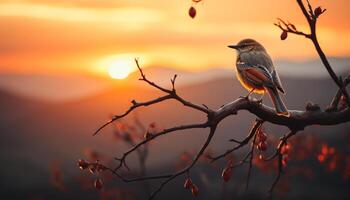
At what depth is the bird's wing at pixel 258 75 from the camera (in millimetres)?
7469

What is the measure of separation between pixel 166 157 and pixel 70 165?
13.2 feet

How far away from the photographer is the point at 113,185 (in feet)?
69.2

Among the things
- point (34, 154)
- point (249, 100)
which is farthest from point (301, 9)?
point (34, 154)

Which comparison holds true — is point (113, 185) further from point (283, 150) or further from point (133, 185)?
point (283, 150)

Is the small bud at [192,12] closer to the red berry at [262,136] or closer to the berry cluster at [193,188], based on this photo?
the red berry at [262,136]

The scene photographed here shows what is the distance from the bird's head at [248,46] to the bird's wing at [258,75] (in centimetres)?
68

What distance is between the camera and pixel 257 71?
7.84 metres

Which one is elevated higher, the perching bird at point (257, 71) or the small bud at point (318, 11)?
the small bud at point (318, 11)

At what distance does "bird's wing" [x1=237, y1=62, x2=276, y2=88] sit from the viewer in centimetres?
747

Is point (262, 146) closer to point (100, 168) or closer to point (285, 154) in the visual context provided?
point (285, 154)

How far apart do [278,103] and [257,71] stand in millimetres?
1501

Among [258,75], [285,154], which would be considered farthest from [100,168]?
[258,75]

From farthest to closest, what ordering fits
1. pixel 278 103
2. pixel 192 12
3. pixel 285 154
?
pixel 285 154
pixel 278 103
pixel 192 12

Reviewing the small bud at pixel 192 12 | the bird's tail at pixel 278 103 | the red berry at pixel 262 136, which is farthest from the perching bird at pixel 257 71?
the small bud at pixel 192 12
